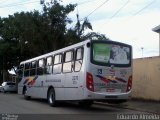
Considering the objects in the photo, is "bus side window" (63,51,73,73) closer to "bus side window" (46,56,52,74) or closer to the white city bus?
the white city bus

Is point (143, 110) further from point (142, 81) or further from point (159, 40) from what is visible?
point (159, 40)

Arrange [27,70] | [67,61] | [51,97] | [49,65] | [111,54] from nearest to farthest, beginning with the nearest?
1. [111,54]
2. [67,61]
3. [51,97]
4. [49,65]
5. [27,70]

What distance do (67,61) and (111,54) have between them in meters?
2.62

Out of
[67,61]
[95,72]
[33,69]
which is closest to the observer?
[95,72]

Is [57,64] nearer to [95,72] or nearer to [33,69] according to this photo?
[95,72]

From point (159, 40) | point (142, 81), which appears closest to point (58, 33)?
point (159, 40)

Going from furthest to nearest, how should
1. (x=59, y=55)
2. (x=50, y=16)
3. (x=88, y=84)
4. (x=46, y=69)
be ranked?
(x=50, y=16), (x=46, y=69), (x=59, y=55), (x=88, y=84)

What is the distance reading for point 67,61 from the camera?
66.7 ft

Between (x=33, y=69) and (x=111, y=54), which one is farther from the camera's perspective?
(x=33, y=69)

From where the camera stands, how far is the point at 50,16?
38.6 meters

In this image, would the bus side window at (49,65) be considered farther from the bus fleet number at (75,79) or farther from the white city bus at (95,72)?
the bus fleet number at (75,79)

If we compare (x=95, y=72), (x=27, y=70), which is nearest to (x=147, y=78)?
(x=95, y=72)

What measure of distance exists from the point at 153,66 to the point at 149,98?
187 cm

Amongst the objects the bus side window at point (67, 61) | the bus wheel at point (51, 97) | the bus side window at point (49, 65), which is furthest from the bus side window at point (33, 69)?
the bus side window at point (67, 61)
